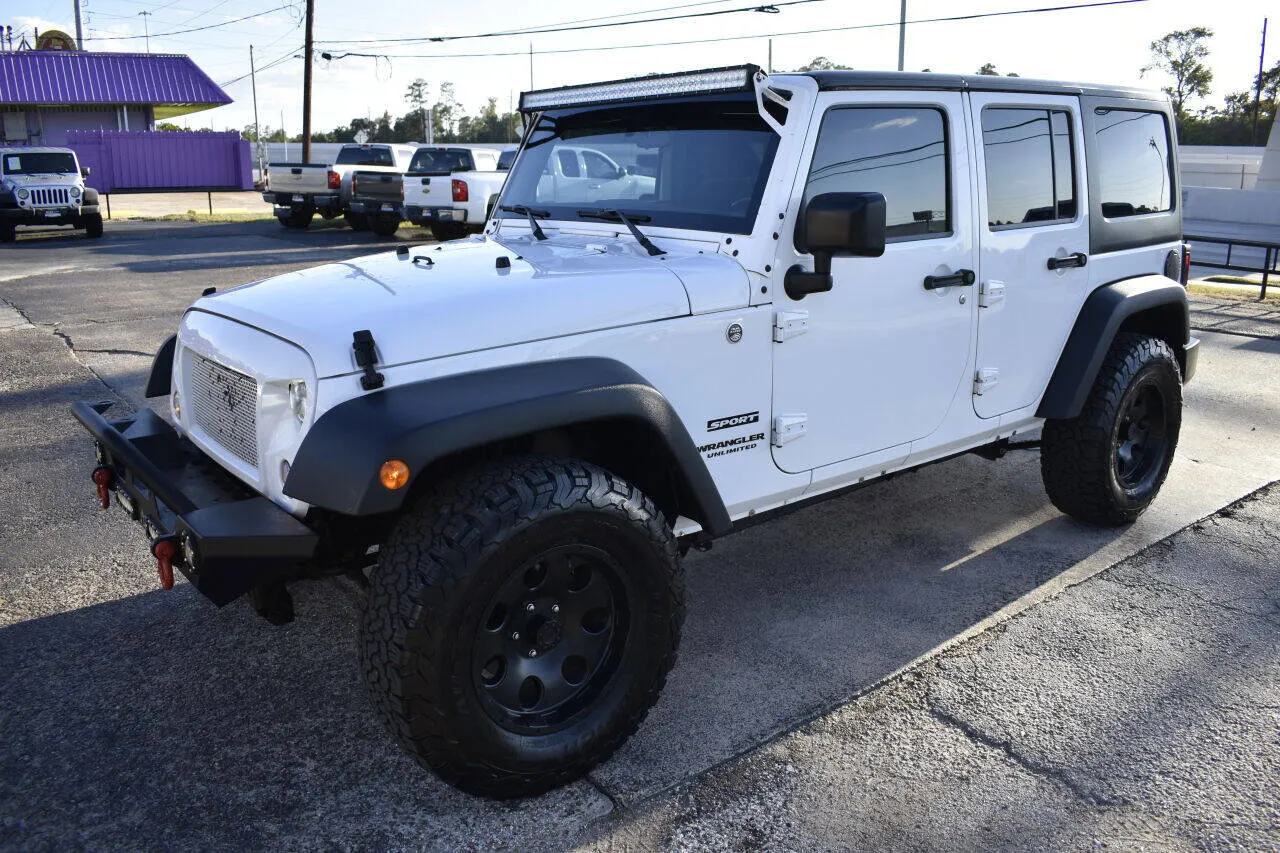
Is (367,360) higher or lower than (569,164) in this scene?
lower

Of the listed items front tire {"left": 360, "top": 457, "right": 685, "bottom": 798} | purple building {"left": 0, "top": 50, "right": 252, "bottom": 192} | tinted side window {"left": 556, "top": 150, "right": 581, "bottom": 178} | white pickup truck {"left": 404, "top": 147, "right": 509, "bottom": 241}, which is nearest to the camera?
front tire {"left": 360, "top": 457, "right": 685, "bottom": 798}

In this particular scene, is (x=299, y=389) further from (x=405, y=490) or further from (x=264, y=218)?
(x=264, y=218)

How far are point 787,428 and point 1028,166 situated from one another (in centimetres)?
178

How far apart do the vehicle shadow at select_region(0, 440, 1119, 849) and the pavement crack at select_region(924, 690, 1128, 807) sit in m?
0.29

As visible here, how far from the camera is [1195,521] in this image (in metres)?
5.12

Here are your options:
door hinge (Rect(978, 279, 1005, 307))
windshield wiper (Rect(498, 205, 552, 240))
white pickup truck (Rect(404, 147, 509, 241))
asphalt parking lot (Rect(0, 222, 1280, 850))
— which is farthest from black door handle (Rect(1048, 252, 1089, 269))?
white pickup truck (Rect(404, 147, 509, 241))

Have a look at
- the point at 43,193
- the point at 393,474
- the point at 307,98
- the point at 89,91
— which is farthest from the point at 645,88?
the point at 89,91

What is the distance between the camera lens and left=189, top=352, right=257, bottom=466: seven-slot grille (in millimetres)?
2994

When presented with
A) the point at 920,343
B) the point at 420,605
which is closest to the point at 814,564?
the point at 920,343

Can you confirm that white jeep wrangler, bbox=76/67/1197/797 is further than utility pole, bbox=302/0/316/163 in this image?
No

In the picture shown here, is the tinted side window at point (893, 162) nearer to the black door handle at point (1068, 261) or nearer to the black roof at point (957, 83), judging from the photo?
the black roof at point (957, 83)

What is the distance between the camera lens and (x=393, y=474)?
8.12ft

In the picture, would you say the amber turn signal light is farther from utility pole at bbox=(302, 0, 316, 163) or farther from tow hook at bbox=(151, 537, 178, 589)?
utility pole at bbox=(302, 0, 316, 163)

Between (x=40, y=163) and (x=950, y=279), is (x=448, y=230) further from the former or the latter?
(x=950, y=279)
